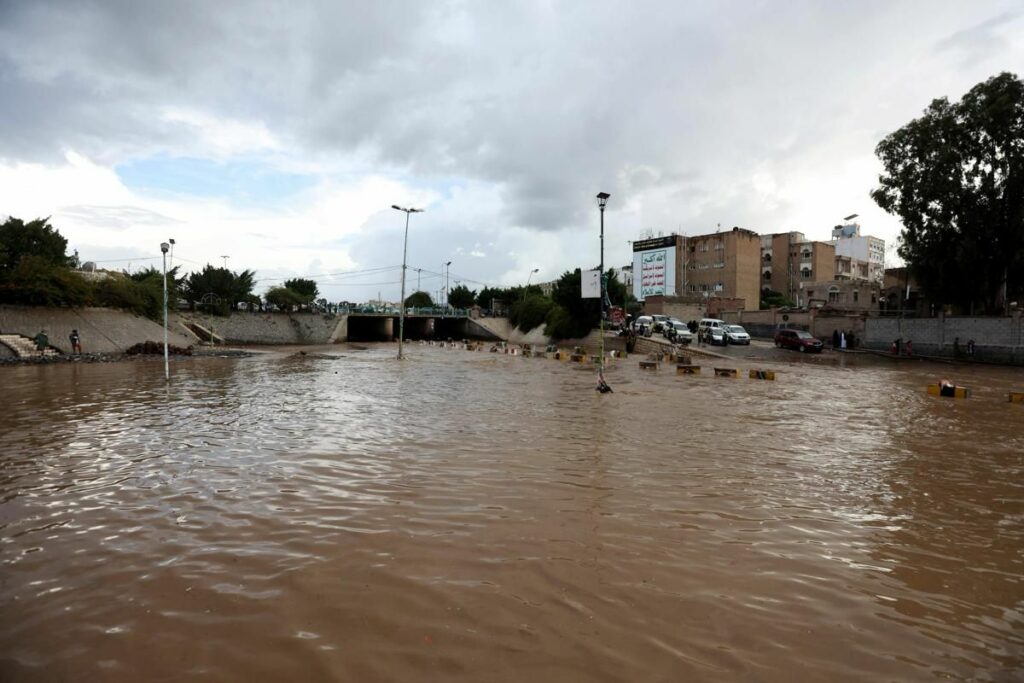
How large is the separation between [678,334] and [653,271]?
153 ft

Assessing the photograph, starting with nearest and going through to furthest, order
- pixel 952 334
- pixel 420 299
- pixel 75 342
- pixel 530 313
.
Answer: pixel 75 342
pixel 952 334
pixel 530 313
pixel 420 299

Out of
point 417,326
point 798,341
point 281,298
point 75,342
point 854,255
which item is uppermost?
point 854,255

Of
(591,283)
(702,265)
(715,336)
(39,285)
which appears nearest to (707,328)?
(715,336)

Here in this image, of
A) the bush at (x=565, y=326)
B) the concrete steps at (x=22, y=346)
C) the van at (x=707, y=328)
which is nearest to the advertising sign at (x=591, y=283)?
the van at (x=707, y=328)

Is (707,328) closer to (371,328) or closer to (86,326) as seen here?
(86,326)

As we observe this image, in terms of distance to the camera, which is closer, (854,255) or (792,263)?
(792,263)

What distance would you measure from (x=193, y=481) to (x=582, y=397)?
12.7 metres

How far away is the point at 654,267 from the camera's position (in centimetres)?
8912

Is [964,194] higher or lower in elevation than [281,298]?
higher

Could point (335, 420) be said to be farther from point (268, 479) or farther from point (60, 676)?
point (60, 676)

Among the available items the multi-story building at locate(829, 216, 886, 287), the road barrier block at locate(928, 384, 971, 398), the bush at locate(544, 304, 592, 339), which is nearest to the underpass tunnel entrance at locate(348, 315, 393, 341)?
the bush at locate(544, 304, 592, 339)

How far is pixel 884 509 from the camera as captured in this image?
6941 millimetres

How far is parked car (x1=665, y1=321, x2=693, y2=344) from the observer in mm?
44125

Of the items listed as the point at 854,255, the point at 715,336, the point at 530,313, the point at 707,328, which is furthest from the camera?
the point at 854,255
